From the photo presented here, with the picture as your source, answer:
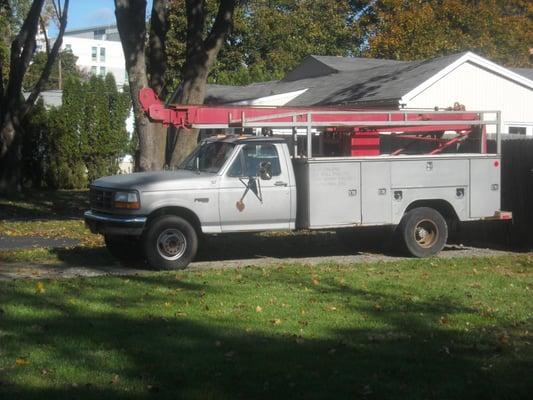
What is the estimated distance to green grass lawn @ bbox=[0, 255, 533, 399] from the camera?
662cm

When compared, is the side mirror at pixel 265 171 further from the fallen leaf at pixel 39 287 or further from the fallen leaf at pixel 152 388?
the fallen leaf at pixel 152 388

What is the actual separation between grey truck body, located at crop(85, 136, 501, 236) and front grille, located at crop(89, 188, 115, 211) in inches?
0.6

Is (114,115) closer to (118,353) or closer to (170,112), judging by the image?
(170,112)

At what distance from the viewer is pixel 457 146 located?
51.5ft

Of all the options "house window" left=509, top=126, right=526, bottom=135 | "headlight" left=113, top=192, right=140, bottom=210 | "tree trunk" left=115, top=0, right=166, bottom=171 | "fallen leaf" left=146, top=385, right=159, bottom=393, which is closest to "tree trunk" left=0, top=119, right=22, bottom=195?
"tree trunk" left=115, top=0, right=166, bottom=171

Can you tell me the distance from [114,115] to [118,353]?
95.8 feet

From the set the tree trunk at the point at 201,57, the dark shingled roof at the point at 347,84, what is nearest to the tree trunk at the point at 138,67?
the tree trunk at the point at 201,57

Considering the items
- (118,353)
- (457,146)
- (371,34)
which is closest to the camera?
(118,353)

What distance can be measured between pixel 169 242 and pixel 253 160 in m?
1.78

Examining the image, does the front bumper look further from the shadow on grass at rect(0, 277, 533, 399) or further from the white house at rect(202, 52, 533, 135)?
the white house at rect(202, 52, 533, 135)

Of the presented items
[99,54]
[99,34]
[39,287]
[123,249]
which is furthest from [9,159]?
[99,34]

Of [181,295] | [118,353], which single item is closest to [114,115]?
[181,295]

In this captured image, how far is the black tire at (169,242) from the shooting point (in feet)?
41.8

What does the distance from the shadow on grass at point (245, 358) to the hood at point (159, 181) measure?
3.23m
